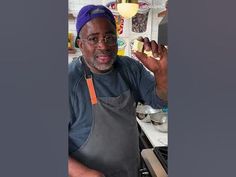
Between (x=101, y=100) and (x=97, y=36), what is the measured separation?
237 mm

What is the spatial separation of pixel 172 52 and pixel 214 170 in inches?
10.4

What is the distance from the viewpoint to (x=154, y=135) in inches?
72.4

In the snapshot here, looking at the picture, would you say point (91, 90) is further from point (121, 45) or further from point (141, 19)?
point (141, 19)

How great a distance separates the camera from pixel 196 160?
59 centimetres

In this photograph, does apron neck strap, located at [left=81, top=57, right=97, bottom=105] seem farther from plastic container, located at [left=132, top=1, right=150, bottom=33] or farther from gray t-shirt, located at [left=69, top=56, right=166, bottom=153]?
plastic container, located at [left=132, top=1, right=150, bottom=33]

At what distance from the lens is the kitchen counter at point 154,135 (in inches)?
66.1

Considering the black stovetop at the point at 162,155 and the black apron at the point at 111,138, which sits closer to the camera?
the black apron at the point at 111,138

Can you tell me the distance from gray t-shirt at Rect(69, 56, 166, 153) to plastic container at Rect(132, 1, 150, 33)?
1.29m

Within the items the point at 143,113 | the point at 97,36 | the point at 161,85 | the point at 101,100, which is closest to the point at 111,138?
the point at 101,100

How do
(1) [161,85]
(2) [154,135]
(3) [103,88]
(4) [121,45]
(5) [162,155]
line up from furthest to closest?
1. (4) [121,45]
2. (2) [154,135]
3. (5) [162,155]
4. (3) [103,88]
5. (1) [161,85]

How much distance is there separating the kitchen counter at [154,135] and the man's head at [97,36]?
756 millimetres

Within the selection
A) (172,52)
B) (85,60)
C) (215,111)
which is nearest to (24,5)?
(172,52)

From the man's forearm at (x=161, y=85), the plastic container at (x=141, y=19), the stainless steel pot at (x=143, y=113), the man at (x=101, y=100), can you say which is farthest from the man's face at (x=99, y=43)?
the plastic container at (x=141, y=19)

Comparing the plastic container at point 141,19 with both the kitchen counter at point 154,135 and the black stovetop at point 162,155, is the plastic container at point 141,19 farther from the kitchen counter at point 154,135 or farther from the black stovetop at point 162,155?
the black stovetop at point 162,155
